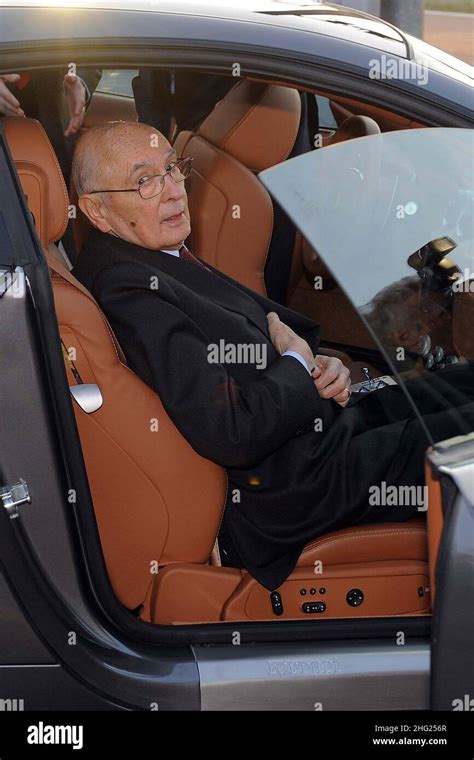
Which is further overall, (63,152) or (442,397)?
(63,152)

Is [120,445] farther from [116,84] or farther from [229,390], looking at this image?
[116,84]

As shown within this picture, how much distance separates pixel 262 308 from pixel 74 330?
0.62 m

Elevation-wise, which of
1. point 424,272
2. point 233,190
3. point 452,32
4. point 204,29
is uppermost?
point 452,32

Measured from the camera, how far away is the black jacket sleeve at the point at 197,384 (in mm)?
2002

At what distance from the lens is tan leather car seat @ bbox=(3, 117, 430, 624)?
1.98m

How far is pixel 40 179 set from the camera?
77.8 inches

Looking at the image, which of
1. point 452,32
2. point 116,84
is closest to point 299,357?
point 116,84

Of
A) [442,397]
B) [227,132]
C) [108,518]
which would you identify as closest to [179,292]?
[108,518]

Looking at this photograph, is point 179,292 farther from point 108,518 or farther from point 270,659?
point 270,659

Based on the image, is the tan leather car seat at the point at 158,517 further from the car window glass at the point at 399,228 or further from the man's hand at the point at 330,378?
the car window glass at the point at 399,228

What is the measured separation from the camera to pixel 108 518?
2.04m

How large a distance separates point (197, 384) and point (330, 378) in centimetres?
38

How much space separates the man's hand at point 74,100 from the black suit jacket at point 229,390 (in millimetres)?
818

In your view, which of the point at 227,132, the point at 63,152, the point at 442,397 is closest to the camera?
the point at 442,397
